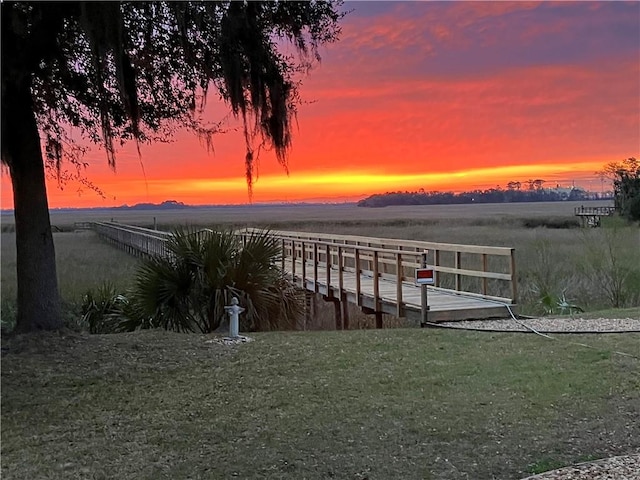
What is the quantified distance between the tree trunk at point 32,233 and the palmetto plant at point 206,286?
2271 millimetres

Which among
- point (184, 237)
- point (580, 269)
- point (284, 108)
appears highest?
point (284, 108)

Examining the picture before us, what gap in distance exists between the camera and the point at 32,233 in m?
6.84

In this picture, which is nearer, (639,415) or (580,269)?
(639,415)

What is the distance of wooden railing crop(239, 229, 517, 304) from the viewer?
9633mm

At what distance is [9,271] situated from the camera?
19.8 meters

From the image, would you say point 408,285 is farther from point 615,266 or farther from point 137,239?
point 137,239

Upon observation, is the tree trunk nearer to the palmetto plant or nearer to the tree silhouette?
the tree silhouette

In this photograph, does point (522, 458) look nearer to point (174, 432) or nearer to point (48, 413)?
point (174, 432)

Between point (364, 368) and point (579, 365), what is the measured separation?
2.17 meters

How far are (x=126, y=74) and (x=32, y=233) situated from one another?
6.73 ft

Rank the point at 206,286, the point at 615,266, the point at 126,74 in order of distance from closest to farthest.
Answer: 1. the point at 126,74
2. the point at 206,286
3. the point at 615,266

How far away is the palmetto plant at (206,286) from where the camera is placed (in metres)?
9.30

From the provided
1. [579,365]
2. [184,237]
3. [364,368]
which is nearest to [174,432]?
[364,368]

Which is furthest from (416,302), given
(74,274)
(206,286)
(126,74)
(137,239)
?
(137,239)
